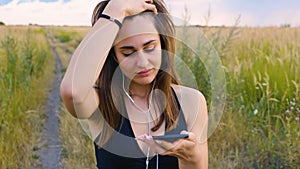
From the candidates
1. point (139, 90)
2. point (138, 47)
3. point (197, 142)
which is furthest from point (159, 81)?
point (197, 142)

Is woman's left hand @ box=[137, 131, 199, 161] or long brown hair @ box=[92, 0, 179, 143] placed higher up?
long brown hair @ box=[92, 0, 179, 143]

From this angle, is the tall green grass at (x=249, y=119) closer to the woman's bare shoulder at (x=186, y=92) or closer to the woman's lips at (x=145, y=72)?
the woman's bare shoulder at (x=186, y=92)

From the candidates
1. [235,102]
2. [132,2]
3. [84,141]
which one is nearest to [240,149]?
[235,102]

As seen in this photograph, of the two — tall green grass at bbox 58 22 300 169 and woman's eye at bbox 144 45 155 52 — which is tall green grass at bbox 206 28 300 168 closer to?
tall green grass at bbox 58 22 300 169

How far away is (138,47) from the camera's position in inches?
45.8

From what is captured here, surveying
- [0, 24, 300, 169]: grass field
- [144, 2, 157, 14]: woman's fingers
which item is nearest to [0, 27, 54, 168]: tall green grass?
[0, 24, 300, 169]: grass field

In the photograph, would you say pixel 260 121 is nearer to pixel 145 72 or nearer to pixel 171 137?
pixel 145 72

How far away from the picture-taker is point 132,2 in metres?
1.16

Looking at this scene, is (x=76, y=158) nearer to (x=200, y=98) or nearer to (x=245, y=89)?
(x=245, y=89)

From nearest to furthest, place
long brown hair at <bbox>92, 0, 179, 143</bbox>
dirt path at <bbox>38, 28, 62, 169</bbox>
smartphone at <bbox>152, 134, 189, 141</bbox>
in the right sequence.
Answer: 1. smartphone at <bbox>152, 134, 189, 141</bbox>
2. long brown hair at <bbox>92, 0, 179, 143</bbox>
3. dirt path at <bbox>38, 28, 62, 169</bbox>

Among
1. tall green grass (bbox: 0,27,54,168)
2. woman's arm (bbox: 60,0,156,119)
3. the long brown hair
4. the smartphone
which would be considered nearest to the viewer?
the smartphone

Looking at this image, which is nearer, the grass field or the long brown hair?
the long brown hair

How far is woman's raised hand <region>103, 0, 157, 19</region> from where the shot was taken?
1.14 m

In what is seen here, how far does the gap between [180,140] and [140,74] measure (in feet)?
0.91
